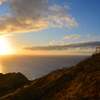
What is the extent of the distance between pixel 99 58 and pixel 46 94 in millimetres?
11520

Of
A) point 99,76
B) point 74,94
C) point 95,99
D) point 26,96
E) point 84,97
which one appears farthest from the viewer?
point 26,96

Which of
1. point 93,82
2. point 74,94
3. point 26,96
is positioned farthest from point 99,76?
point 26,96

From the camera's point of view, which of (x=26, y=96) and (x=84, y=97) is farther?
(x=26, y=96)

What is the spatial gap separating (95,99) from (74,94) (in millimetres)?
3429

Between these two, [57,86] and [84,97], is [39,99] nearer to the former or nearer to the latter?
[57,86]

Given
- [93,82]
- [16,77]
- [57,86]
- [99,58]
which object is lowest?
[16,77]

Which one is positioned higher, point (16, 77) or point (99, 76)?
point (99, 76)

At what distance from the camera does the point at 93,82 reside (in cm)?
1775

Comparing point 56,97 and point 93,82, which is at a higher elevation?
point 93,82

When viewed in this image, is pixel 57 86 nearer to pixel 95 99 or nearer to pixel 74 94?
pixel 74 94

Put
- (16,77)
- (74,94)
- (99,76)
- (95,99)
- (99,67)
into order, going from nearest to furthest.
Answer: (95,99), (74,94), (99,76), (99,67), (16,77)

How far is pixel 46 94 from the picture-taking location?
2283 centimetres

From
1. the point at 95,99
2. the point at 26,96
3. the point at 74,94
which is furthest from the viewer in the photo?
the point at 26,96

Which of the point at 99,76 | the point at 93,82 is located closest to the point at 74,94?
the point at 93,82
